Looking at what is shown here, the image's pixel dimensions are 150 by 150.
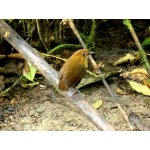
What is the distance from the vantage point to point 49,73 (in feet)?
6.32

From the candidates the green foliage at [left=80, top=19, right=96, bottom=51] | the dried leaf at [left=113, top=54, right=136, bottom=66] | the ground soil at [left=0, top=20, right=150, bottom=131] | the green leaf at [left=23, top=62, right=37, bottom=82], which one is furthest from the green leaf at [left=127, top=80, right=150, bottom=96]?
the green leaf at [left=23, top=62, right=37, bottom=82]

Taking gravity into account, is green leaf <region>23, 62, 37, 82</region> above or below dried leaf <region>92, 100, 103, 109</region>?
above

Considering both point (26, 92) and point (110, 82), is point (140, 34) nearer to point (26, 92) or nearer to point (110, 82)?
point (110, 82)

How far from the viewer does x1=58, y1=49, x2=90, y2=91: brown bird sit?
68.9 inches

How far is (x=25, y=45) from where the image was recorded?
Answer: 203cm

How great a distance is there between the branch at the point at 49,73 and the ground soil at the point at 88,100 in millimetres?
199

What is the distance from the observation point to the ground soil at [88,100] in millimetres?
2068

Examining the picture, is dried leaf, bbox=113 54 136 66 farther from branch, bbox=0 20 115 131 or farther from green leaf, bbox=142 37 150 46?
branch, bbox=0 20 115 131

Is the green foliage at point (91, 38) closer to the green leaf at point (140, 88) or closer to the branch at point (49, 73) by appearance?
the green leaf at point (140, 88)

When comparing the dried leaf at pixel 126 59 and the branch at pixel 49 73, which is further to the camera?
the dried leaf at pixel 126 59

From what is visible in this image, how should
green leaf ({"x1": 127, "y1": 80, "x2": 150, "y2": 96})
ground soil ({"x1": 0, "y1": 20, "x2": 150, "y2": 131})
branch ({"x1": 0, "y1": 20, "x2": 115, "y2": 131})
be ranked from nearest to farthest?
Answer: branch ({"x1": 0, "y1": 20, "x2": 115, "y2": 131}) → ground soil ({"x1": 0, "y1": 20, "x2": 150, "y2": 131}) → green leaf ({"x1": 127, "y1": 80, "x2": 150, "y2": 96})

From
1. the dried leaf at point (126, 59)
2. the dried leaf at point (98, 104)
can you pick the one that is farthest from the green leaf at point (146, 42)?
the dried leaf at point (98, 104)

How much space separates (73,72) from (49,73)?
194mm

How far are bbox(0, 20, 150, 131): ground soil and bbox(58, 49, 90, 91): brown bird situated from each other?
28cm
